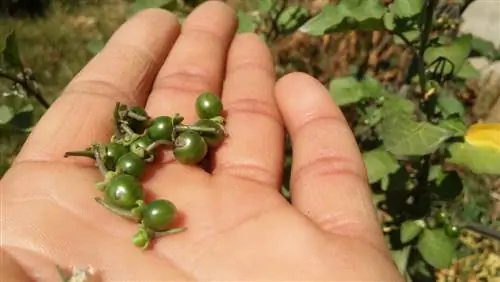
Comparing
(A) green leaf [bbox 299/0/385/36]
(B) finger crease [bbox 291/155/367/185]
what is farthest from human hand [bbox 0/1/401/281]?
(A) green leaf [bbox 299/0/385/36]

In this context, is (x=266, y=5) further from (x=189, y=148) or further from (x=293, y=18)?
(x=189, y=148)

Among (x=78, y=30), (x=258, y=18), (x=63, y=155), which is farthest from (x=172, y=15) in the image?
(x=78, y=30)

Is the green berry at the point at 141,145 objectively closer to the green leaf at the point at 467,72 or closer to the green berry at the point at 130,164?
the green berry at the point at 130,164

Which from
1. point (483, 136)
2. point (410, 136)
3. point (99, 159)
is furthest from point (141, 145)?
point (483, 136)

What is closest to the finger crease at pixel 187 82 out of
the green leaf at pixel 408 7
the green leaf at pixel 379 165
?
the green leaf at pixel 379 165

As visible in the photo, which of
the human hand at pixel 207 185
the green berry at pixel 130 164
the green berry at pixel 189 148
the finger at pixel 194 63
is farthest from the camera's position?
the finger at pixel 194 63

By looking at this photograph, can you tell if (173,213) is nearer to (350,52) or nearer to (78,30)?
(350,52)

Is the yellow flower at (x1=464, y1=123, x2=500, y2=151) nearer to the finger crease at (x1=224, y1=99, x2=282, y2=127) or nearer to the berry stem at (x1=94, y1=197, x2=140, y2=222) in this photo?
the finger crease at (x1=224, y1=99, x2=282, y2=127)
